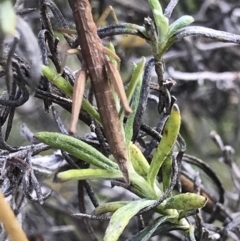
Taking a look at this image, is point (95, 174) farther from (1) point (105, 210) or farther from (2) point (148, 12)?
(2) point (148, 12)

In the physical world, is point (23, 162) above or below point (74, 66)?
below

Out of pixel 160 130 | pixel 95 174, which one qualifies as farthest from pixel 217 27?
pixel 95 174

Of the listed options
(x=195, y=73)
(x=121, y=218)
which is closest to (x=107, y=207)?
(x=121, y=218)

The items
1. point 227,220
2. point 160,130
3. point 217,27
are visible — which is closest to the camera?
point 160,130

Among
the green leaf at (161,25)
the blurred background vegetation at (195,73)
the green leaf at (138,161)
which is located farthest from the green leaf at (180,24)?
the blurred background vegetation at (195,73)

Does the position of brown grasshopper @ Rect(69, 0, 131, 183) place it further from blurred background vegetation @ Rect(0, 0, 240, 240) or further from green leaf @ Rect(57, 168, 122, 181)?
blurred background vegetation @ Rect(0, 0, 240, 240)

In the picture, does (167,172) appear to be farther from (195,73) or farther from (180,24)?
(195,73)

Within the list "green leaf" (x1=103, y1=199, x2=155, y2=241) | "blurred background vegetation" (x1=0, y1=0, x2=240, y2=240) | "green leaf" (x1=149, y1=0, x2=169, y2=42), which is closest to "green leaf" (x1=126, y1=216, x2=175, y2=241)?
"green leaf" (x1=103, y1=199, x2=155, y2=241)

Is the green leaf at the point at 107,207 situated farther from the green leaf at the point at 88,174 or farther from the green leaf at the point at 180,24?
the green leaf at the point at 180,24
